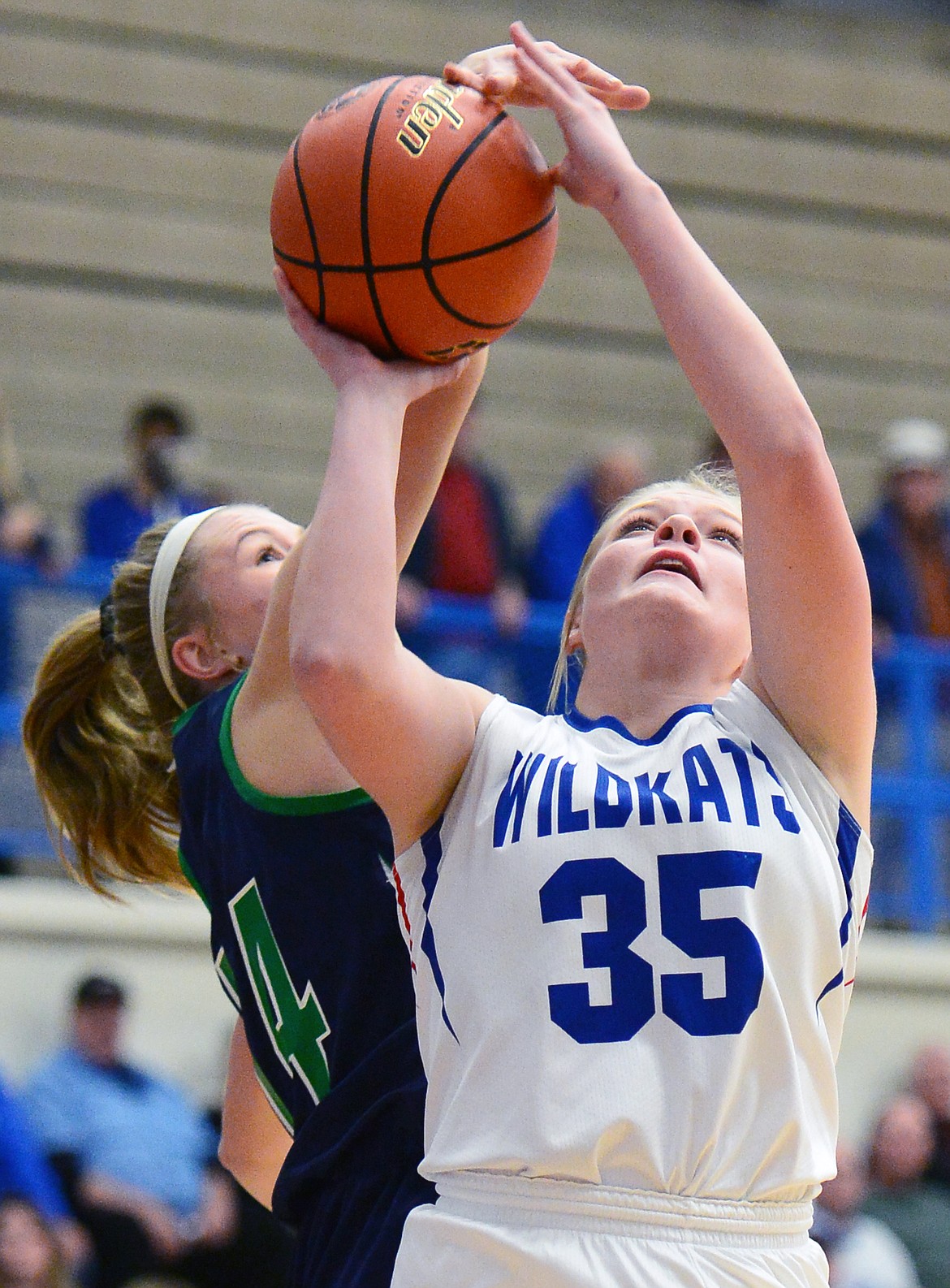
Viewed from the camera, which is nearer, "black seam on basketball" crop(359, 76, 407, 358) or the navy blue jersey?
"black seam on basketball" crop(359, 76, 407, 358)

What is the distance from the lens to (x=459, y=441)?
697 centimetres

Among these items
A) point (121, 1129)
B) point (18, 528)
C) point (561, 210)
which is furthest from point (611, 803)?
point (561, 210)

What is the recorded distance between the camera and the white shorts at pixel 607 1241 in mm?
1888

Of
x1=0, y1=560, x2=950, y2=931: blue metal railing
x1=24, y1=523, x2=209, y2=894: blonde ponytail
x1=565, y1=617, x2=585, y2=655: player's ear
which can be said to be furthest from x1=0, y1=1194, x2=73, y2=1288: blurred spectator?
x1=565, y1=617, x2=585, y2=655: player's ear

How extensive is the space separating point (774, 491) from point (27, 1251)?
4.35 metres

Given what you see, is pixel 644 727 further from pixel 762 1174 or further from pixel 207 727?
pixel 207 727

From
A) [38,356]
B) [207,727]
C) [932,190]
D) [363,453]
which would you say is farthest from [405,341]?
[932,190]

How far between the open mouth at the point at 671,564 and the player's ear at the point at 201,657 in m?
0.89

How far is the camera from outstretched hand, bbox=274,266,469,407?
215 centimetres

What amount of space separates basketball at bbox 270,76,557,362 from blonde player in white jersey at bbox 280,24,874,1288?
0.09 metres

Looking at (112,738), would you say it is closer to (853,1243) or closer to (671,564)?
(671,564)

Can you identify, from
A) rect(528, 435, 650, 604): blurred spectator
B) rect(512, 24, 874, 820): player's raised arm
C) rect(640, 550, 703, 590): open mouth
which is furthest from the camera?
rect(528, 435, 650, 604): blurred spectator

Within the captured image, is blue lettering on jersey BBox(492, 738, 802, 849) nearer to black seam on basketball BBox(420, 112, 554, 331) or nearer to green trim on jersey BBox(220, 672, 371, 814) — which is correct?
green trim on jersey BBox(220, 672, 371, 814)

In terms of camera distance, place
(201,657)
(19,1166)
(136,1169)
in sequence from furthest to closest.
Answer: (136,1169), (19,1166), (201,657)
